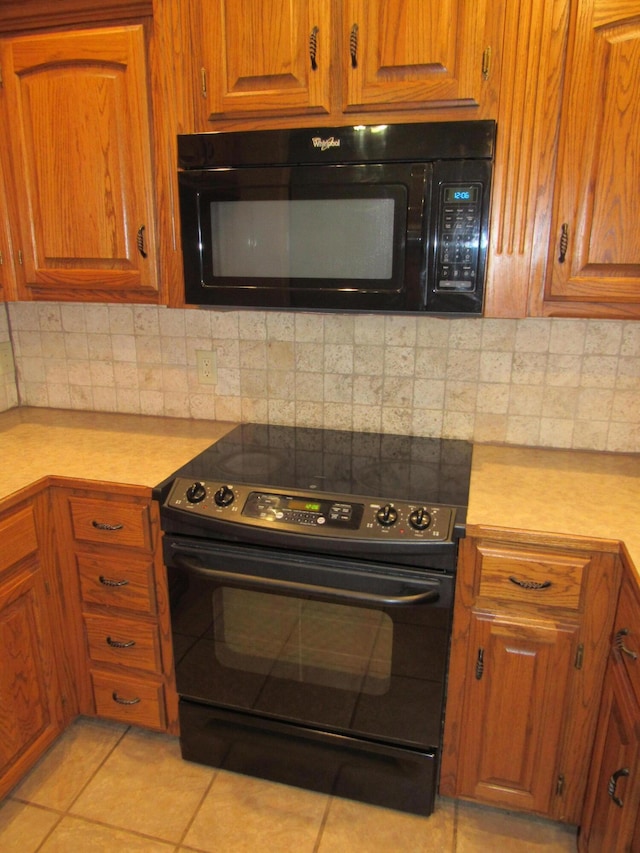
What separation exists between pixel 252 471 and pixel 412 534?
0.49 m

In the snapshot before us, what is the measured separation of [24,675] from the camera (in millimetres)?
1595

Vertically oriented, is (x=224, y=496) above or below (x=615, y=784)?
above

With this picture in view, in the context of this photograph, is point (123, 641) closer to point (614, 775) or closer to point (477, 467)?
point (477, 467)

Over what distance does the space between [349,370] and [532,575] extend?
0.86 meters

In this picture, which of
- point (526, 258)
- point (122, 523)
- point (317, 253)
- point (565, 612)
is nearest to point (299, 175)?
point (317, 253)

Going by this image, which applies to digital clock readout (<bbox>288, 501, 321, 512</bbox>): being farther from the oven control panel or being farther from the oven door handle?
the oven door handle

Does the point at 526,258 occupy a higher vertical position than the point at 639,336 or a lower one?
higher

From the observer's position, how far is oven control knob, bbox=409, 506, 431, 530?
1.35 meters

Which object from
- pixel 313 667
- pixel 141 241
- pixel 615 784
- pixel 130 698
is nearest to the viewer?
pixel 615 784

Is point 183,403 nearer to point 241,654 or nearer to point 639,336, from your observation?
point 241,654

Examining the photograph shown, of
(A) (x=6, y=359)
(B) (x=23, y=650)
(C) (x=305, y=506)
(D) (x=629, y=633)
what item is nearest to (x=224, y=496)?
(C) (x=305, y=506)

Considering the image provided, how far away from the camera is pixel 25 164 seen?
1.66 metres

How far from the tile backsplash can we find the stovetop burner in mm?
78

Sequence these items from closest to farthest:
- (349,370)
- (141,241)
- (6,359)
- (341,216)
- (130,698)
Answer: (341,216) < (141,241) < (130,698) < (349,370) < (6,359)
